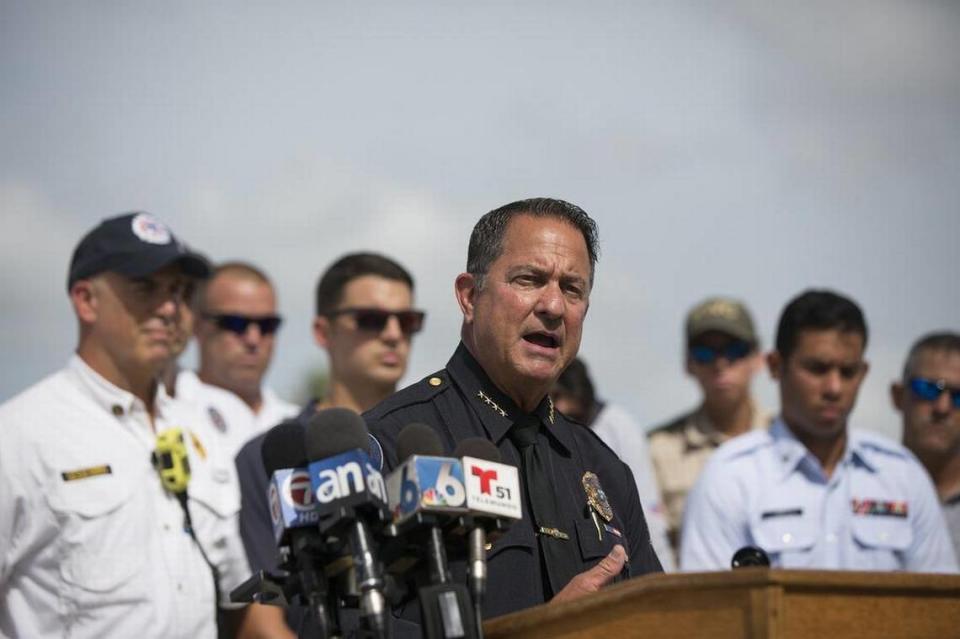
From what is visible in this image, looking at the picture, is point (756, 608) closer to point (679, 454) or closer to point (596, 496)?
point (596, 496)

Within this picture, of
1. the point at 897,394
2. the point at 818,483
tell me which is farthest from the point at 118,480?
the point at 897,394

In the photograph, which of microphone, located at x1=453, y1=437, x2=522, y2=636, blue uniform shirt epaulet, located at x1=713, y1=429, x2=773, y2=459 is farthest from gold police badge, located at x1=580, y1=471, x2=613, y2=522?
blue uniform shirt epaulet, located at x1=713, y1=429, x2=773, y2=459

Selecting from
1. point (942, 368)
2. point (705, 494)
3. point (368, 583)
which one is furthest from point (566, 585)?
point (942, 368)

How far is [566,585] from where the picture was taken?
390cm

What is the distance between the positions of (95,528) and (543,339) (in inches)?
82.8

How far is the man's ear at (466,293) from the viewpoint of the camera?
4.51m

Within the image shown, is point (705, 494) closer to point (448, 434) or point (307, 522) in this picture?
point (448, 434)

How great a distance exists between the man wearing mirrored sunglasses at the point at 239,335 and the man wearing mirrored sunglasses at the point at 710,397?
7.69ft

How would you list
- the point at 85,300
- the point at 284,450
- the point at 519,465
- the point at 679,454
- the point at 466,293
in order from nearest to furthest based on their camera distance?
the point at 284,450, the point at 519,465, the point at 466,293, the point at 85,300, the point at 679,454

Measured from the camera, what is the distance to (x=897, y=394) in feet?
29.1

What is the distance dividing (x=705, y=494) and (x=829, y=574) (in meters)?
3.84

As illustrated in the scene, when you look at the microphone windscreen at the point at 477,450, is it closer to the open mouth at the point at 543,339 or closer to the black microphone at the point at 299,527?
the black microphone at the point at 299,527

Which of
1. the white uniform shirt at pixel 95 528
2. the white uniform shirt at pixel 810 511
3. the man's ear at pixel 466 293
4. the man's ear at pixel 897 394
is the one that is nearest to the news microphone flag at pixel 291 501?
the man's ear at pixel 466 293

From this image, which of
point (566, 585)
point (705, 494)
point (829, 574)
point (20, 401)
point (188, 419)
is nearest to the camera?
point (829, 574)
